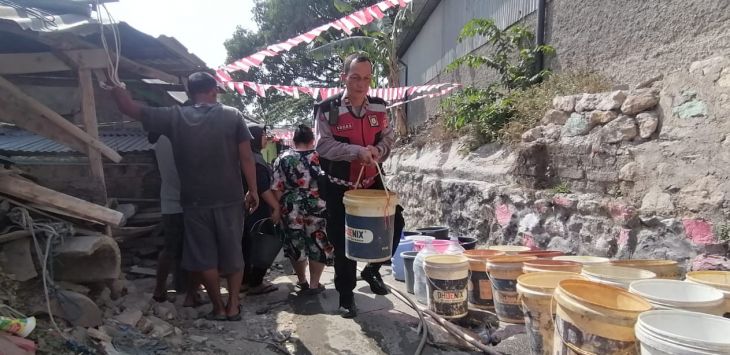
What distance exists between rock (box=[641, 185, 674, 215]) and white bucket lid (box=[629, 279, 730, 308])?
146 cm

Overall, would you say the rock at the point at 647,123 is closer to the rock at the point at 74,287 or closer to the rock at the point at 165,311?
the rock at the point at 165,311

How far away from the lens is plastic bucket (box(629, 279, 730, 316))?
7.02ft

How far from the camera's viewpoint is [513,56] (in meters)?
7.71

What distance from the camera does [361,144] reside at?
3.73 meters

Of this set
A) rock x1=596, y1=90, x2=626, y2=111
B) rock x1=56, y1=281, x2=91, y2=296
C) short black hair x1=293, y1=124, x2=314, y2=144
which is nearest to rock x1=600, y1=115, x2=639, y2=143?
rock x1=596, y1=90, x2=626, y2=111

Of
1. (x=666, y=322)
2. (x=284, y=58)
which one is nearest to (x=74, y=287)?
(x=666, y=322)

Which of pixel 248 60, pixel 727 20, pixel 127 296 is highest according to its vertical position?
pixel 248 60

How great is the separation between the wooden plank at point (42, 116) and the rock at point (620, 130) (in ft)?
13.4

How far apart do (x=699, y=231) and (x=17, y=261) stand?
4.44m

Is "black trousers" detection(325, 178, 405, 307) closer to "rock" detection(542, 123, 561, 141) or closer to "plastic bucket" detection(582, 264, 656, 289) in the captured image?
"plastic bucket" detection(582, 264, 656, 289)

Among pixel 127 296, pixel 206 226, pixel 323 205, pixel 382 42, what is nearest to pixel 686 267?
pixel 323 205

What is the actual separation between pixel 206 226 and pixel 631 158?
3477 millimetres

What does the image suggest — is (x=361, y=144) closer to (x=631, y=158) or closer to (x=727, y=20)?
(x=631, y=158)

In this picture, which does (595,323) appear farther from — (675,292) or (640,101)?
(640,101)
